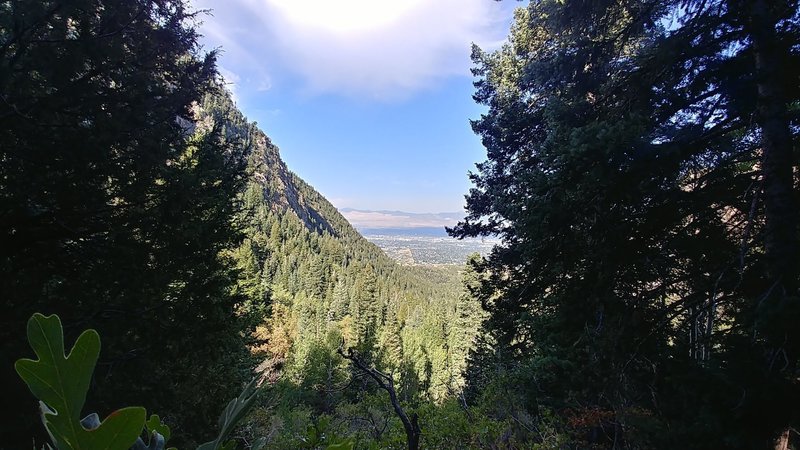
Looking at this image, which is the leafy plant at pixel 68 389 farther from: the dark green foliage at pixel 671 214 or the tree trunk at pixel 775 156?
the tree trunk at pixel 775 156

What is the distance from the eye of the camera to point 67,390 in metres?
0.57

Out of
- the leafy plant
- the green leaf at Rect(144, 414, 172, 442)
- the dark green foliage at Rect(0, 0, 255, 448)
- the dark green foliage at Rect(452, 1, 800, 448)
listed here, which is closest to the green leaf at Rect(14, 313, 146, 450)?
the leafy plant

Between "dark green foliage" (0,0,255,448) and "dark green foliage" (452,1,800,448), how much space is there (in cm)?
559

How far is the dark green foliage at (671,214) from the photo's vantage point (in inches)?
138

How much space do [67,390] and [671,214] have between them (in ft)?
19.0

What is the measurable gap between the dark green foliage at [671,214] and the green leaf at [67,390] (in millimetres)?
4382

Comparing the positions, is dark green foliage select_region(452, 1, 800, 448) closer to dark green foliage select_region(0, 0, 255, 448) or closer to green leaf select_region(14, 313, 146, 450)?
green leaf select_region(14, 313, 146, 450)

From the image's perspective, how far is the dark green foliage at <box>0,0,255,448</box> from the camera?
15.3 feet

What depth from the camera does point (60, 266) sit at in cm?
469

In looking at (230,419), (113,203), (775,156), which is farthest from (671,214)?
(113,203)

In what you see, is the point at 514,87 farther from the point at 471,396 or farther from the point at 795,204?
the point at 471,396

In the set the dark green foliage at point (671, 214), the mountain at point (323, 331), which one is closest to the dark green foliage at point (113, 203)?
the mountain at point (323, 331)

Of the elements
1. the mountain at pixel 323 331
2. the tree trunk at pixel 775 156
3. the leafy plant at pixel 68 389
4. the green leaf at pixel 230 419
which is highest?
the tree trunk at pixel 775 156

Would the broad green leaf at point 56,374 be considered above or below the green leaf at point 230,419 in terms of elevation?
above
